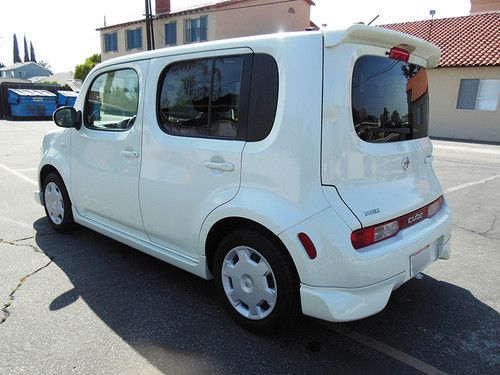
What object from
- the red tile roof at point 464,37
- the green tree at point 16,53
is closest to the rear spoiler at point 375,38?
the red tile roof at point 464,37

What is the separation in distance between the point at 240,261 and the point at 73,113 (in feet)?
7.76

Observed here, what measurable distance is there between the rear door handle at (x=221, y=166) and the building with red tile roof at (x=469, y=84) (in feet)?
58.8

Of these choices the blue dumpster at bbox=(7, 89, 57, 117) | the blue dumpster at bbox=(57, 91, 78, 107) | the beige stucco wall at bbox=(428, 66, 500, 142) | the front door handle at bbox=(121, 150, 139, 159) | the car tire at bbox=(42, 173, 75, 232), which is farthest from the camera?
the blue dumpster at bbox=(57, 91, 78, 107)

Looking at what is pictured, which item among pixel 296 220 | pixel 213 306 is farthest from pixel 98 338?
pixel 296 220

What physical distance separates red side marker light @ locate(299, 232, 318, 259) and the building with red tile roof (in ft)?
59.1

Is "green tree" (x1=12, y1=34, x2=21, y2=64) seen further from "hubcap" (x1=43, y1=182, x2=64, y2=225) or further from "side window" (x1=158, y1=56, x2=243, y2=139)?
"side window" (x1=158, y1=56, x2=243, y2=139)

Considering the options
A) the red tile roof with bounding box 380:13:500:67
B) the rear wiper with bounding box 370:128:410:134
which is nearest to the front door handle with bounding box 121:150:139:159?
the rear wiper with bounding box 370:128:410:134

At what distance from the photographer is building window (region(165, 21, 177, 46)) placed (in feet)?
98.4

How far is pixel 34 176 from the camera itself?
7793mm

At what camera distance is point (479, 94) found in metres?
17.6

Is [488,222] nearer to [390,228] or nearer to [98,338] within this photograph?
[390,228]

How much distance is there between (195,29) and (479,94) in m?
18.8

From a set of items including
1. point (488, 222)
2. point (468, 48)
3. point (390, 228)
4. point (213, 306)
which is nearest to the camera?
point (390, 228)

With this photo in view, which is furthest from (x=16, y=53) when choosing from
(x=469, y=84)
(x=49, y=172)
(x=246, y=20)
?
(x=49, y=172)
